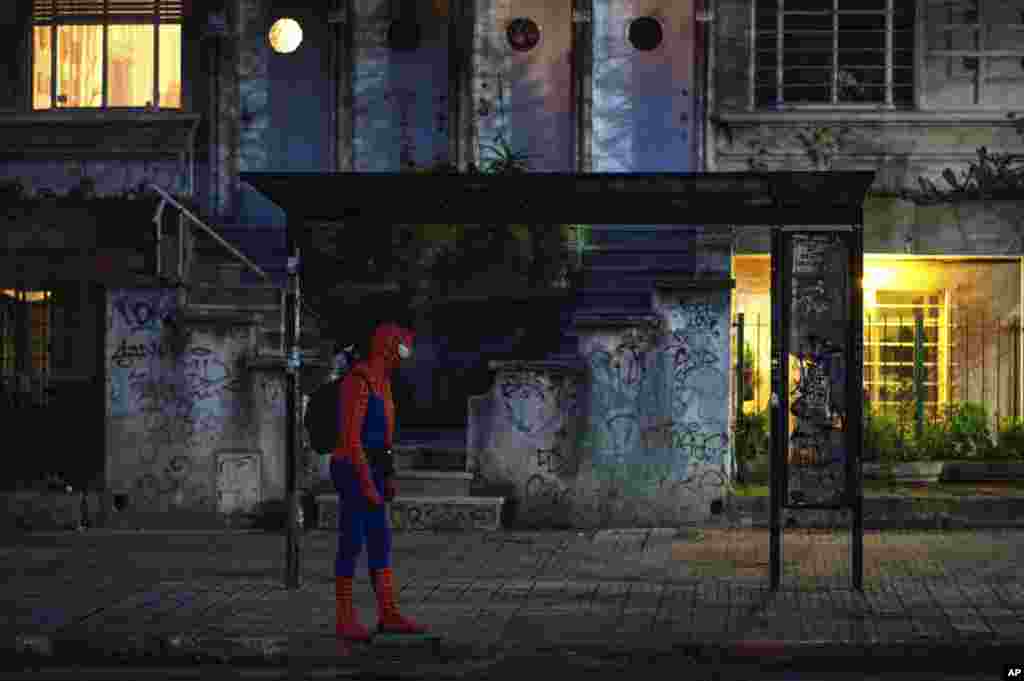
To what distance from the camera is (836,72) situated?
21.2m

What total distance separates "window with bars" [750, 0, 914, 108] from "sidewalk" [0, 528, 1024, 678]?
6011 mm

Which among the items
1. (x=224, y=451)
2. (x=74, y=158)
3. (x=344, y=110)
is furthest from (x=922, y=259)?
(x=74, y=158)

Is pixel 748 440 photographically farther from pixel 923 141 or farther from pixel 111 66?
pixel 111 66

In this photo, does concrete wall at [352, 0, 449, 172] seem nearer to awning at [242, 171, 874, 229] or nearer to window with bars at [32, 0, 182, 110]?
window with bars at [32, 0, 182, 110]

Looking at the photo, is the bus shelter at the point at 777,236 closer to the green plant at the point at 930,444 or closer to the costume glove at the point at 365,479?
the costume glove at the point at 365,479

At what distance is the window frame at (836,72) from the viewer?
20.9 meters

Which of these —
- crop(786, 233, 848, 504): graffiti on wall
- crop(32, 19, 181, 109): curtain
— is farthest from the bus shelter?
crop(32, 19, 181, 109): curtain

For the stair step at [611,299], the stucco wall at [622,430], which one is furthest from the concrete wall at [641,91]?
the stucco wall at [622,430]

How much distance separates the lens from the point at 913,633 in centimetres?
1161

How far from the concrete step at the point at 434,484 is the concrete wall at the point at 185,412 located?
3.92ft

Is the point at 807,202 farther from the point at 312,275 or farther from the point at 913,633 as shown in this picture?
the point at 312,275

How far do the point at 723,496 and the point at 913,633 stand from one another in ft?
19.8

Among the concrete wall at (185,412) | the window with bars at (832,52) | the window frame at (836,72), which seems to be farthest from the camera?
the window with bars at (832,52)

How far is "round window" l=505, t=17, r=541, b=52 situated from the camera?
2148cm
